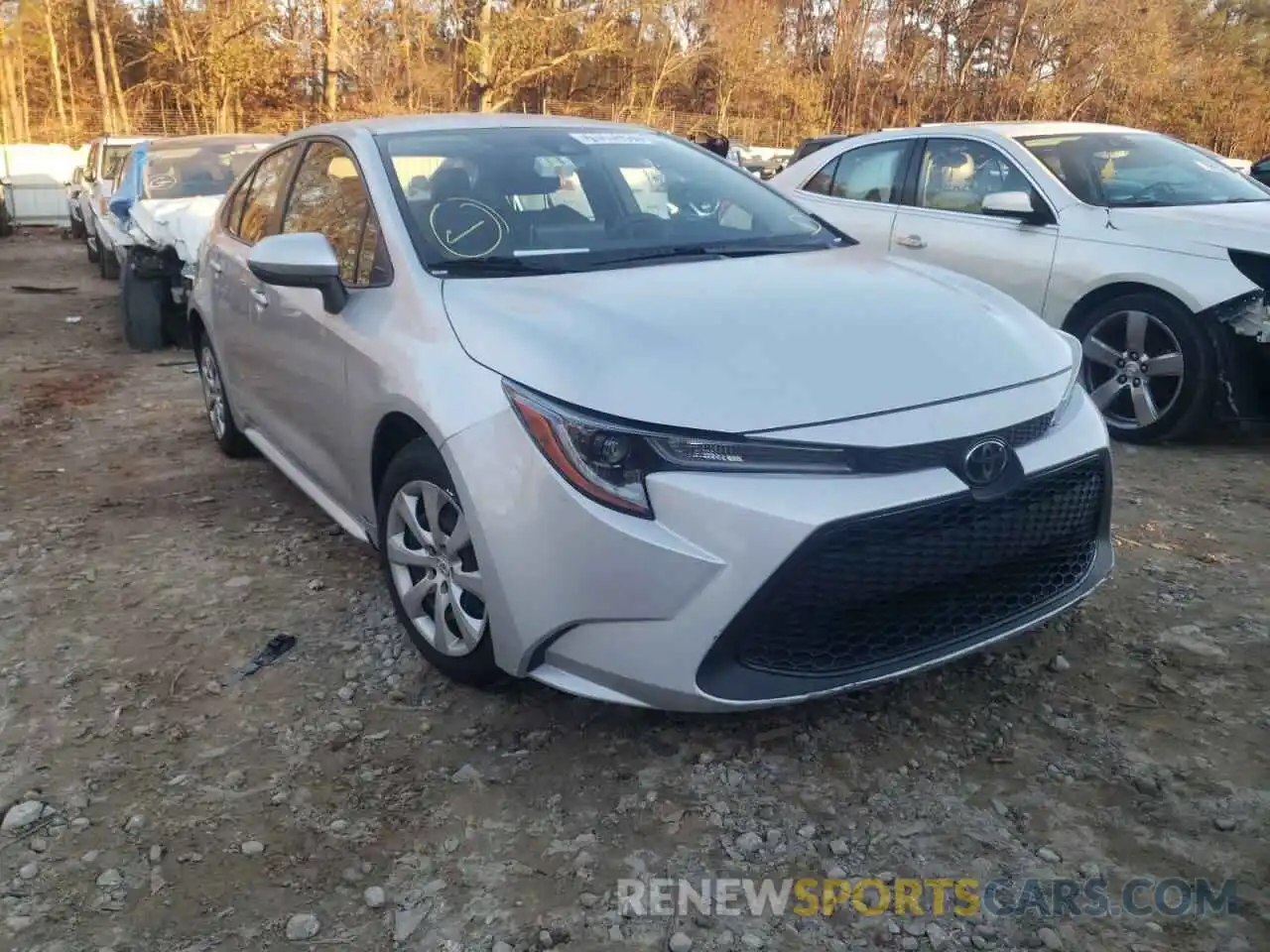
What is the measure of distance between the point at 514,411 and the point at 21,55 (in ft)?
108

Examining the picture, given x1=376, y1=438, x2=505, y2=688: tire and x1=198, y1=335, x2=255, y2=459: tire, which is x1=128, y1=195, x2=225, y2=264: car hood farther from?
x1=376, y1=438, x2=505, y2=688: tire

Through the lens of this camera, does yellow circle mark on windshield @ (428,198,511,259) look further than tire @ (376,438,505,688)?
Yes

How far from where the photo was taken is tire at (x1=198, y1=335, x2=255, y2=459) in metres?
5.07

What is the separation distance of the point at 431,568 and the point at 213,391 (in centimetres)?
285

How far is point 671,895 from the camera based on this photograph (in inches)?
89.9

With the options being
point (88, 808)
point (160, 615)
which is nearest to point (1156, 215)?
point (160, 615)

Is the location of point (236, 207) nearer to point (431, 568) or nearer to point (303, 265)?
point (303, 265)

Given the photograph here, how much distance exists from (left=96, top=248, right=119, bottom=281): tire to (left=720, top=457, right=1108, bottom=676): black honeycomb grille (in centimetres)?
1186

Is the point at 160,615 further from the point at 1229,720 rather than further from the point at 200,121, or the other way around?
the point at 200,121

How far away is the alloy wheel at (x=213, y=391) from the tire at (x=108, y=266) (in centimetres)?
783

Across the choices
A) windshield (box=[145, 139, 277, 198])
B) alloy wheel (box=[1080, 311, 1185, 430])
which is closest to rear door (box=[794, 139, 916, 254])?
alloy wheel (box=[1080, 311, 1185, 430])

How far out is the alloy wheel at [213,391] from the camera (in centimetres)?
513

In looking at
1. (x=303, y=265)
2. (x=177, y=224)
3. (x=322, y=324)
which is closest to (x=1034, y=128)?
(x=322, y=324)

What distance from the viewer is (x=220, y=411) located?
522cm
